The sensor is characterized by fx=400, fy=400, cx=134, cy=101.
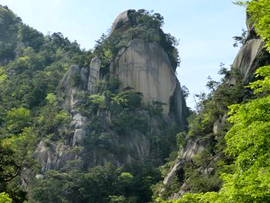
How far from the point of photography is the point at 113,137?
46500mm

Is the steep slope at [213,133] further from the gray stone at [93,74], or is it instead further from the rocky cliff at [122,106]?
the gray stone at [93,74]

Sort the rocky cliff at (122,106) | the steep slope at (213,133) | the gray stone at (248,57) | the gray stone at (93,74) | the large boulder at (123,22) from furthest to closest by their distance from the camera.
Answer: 1. the large boulder at (123,22)
2. the gray stone at (93,74)
3. the rocky cliff at (122,106)
4. the gray stone at (248,57)
5. the steep slope at (213,133)

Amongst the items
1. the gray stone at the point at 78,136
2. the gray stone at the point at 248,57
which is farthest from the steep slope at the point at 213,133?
the gray stone at the point at 78,136

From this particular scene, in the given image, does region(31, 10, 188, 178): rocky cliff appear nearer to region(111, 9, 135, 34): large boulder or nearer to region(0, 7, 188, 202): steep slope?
region(111, 9, 135, 34): large boulder

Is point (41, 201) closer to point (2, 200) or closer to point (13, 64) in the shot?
point (2, 200)

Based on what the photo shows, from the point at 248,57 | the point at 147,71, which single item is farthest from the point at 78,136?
the point at 248,57

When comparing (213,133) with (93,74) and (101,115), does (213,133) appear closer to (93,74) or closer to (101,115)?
(101,115)

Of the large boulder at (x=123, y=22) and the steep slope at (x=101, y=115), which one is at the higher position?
the large boulder at (x=123, y=22)

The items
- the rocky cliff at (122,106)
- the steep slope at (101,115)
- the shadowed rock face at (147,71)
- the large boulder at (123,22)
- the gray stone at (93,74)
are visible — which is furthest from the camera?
the large boulder at (123,22)

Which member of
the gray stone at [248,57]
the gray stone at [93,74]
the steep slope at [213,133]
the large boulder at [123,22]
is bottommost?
the steep slope at [213,133]

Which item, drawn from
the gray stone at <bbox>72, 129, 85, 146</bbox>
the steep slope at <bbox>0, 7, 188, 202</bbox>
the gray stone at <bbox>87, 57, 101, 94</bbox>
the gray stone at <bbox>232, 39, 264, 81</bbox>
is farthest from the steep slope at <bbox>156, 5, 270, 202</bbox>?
the gray stone at <bbox>87, 57, 101, 94</bbox>

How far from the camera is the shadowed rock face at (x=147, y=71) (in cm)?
5372

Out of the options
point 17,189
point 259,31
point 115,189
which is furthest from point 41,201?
point 259,31

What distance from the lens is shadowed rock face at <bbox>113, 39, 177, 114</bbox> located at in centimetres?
5372
